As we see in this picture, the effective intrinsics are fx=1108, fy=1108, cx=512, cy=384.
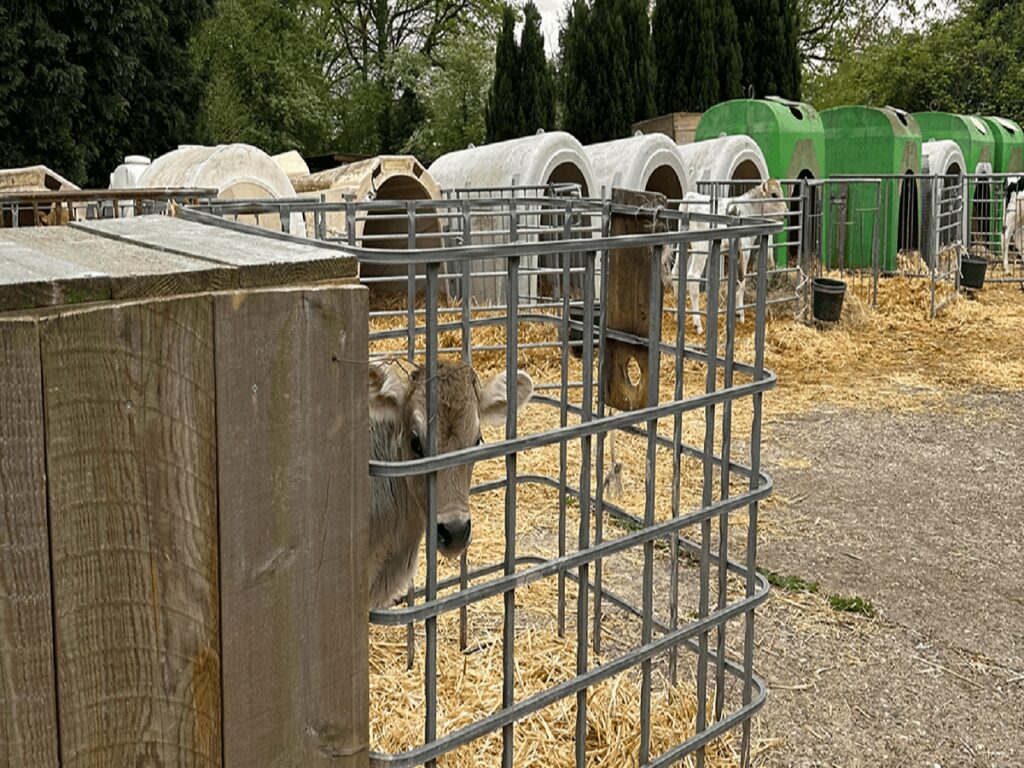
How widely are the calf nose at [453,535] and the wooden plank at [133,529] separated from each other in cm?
130

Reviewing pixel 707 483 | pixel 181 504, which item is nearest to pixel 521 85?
pixel 707 483

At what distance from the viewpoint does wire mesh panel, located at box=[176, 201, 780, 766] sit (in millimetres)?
2354

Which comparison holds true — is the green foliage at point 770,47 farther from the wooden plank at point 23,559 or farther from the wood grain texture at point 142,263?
the wooden plank at point 23,559

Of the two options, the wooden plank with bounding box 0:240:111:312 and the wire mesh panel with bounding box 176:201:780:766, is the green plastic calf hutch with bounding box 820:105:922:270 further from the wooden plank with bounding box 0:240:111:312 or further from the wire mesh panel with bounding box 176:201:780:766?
the wooden plank with bounding box 0:240:111:312

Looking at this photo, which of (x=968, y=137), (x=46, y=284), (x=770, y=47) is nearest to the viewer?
(x=46, y=284)

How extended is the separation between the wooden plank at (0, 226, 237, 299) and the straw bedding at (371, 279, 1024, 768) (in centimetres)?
181

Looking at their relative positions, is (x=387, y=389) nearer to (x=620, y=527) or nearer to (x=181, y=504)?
(x=181, y=504)

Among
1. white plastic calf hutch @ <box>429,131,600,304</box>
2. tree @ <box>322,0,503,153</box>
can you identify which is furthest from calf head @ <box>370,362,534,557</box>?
tree @ <box>322,0,503,153</box>

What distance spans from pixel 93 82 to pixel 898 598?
2296 centimetres

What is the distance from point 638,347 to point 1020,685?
2.02m

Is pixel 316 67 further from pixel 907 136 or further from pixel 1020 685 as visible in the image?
pixel 1020 685

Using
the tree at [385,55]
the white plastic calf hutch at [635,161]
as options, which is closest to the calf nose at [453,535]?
the white plastic calf hutch at [635,161]

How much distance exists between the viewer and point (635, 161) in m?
13.4

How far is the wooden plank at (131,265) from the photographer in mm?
1739
